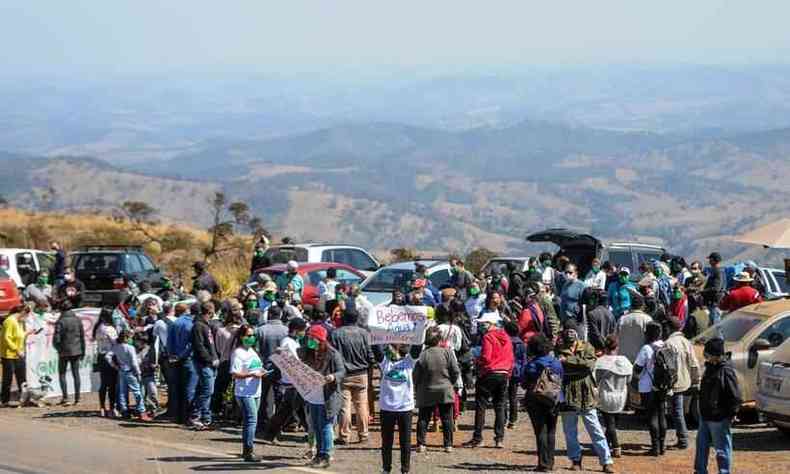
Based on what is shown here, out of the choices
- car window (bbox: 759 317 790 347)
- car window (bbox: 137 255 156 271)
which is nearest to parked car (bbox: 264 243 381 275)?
car window (bbox: 137 255 156 271)

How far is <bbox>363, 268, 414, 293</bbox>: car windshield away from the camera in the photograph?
25.2m

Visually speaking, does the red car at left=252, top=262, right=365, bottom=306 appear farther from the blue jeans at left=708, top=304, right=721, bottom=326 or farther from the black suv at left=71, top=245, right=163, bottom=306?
the blue jeans at left=708, top=304, right=721, bottom=326

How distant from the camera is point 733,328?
59.5 feet

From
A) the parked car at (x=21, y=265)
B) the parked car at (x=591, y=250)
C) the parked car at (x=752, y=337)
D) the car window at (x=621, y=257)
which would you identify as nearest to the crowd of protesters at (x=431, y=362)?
the parked car at (x=752, y=337)

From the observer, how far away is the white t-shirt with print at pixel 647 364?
52.6 ft

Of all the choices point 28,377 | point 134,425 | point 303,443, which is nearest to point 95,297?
point 28,377

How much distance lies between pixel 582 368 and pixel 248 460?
13.2ft

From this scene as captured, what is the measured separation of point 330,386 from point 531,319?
14.3ft

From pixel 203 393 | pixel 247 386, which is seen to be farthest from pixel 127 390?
pixel 247 386

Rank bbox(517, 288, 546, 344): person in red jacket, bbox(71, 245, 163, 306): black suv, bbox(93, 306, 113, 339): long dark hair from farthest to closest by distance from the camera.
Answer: bbox(71, 245, 163, 306): black suv, bbox(93, 306, 113, 339): long dark hair, bbox(517, 288, 546, 344): person in red jacket

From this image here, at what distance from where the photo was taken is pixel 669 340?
16078mm

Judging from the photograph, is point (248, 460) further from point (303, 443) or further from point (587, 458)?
point (587, 458)

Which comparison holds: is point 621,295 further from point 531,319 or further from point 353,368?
point 353,368

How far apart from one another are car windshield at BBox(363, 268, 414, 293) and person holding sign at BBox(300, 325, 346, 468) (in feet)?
32.1
